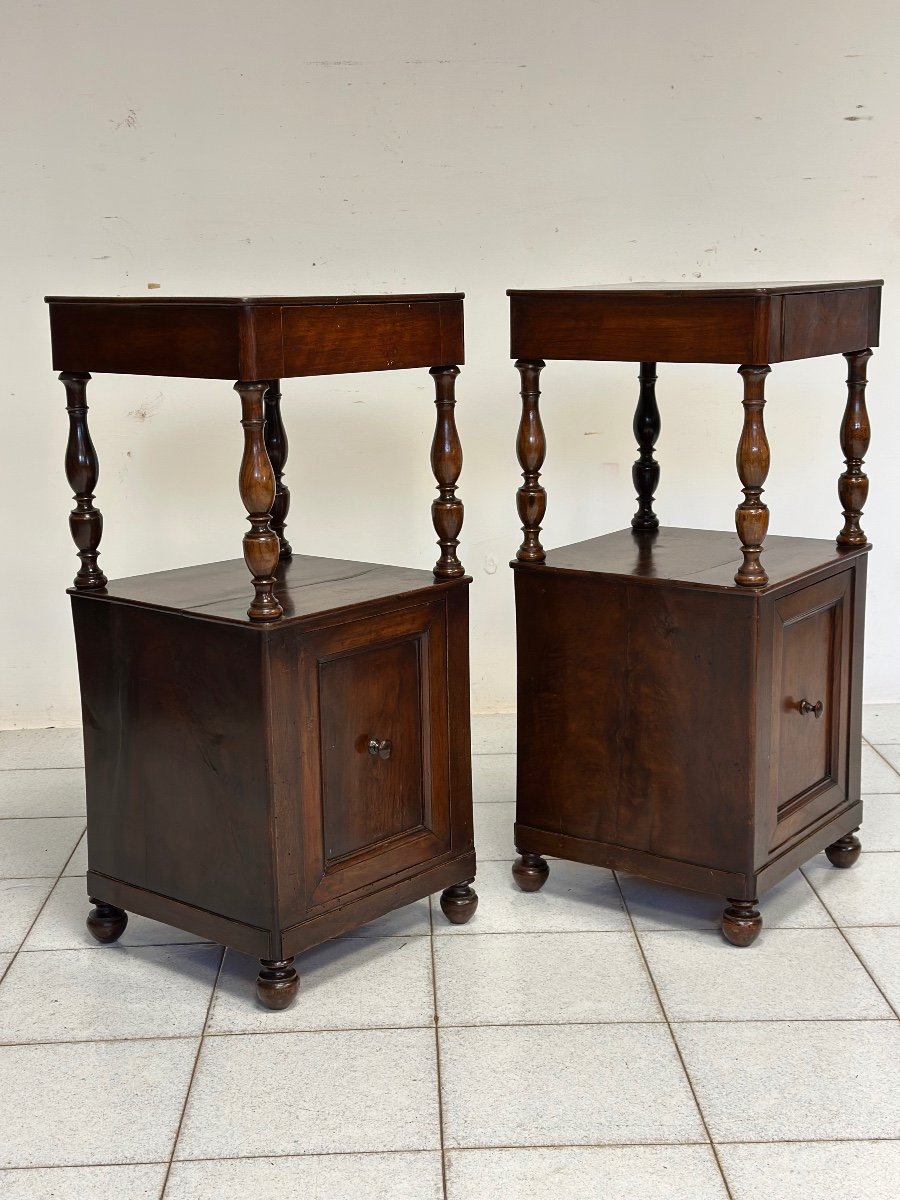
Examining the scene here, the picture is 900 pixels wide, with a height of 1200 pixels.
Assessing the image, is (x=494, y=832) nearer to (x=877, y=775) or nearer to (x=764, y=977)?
(x=764, y=977)

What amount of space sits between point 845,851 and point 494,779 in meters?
1.08

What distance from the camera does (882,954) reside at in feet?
10.1

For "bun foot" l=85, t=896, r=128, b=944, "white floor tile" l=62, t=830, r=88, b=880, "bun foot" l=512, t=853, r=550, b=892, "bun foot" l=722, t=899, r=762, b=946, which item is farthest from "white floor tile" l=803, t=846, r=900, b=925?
"white floor tile" l=62, t=830, r=88, b=880

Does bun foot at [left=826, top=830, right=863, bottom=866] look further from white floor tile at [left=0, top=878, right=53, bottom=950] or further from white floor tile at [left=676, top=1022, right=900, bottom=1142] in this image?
white floor tile at [left=0, top=878, right=53, bottom=950]

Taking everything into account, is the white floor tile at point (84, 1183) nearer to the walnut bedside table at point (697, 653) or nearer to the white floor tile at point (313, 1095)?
the white floor tile at point (313, 1095)

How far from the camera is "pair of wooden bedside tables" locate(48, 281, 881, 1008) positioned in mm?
2781

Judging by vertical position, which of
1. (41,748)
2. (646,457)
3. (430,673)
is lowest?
(41,748)

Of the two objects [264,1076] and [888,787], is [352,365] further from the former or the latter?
[888,787]

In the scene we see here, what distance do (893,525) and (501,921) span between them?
2.21 meters

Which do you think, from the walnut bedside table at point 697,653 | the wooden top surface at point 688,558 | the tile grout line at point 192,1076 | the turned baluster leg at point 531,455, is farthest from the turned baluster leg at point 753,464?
the tile grout line at point 192,1076

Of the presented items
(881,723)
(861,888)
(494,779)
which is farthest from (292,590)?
(881,723)

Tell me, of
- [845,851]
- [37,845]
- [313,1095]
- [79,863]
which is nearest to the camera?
[313,1095]

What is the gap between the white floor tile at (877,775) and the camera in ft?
13.3

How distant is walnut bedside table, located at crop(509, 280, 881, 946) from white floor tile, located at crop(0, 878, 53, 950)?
1114 millimetres
